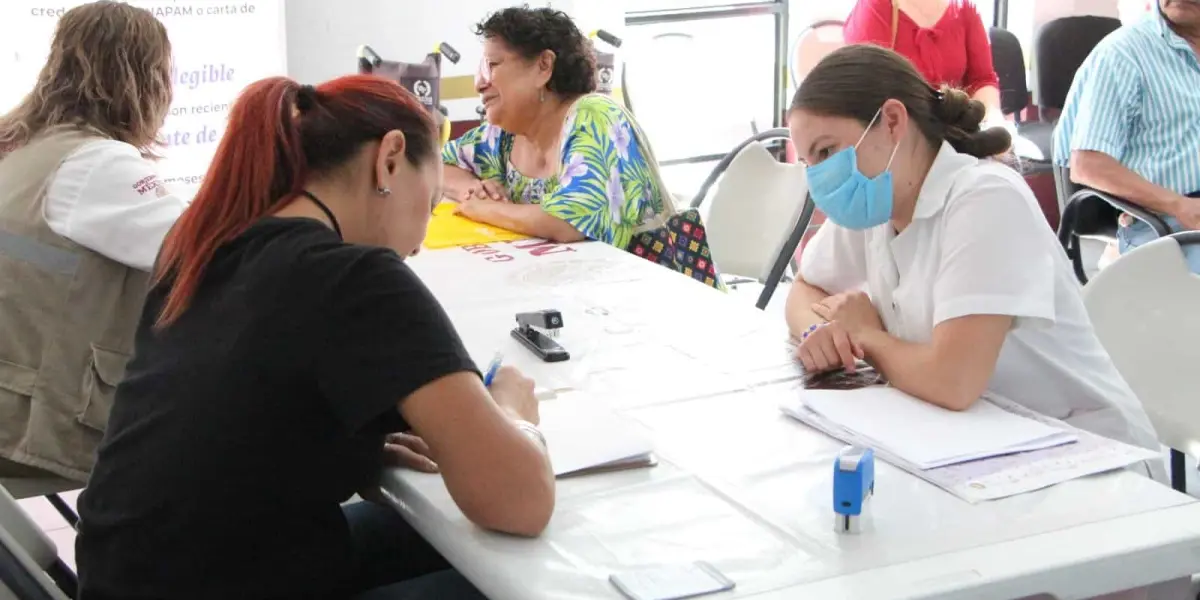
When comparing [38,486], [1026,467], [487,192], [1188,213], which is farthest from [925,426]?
[1188,213]

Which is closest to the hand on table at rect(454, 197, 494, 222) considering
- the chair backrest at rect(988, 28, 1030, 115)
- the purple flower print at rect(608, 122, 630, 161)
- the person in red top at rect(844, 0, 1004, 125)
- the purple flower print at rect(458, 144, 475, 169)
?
the purple flower print at rect(458, 144, 475, 169)

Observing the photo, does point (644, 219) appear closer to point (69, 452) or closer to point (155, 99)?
point (155, 99)

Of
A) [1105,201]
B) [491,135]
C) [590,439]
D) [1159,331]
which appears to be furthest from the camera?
[1105,201]

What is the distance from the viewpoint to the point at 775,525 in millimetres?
1402

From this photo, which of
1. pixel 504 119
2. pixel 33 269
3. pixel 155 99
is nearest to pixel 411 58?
pixel 504 119

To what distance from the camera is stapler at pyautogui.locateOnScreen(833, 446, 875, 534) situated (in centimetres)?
135

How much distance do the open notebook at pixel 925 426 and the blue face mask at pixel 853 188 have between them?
0.92 feet

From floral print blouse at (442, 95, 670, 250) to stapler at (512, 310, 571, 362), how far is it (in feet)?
2.35

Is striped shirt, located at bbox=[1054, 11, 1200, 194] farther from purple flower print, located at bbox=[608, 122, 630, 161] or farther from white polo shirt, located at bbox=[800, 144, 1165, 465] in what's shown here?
white polo shirt, located at bbox=[800, 144, 1165, 465]

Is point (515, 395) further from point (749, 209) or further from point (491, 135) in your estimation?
point (749, 209)

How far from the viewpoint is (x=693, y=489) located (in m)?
1.51

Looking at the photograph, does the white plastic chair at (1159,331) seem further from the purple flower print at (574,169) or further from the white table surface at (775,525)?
the purple flower print at (574,169)

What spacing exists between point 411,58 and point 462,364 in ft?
10.7

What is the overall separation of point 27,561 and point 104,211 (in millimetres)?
828
